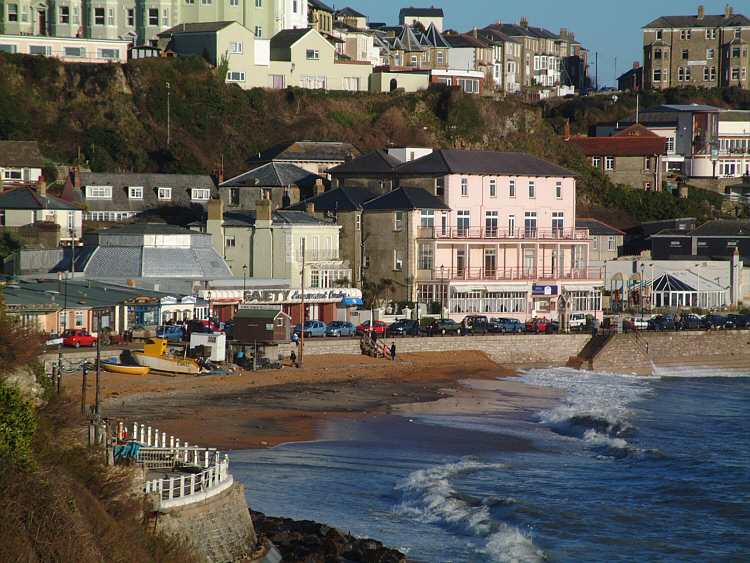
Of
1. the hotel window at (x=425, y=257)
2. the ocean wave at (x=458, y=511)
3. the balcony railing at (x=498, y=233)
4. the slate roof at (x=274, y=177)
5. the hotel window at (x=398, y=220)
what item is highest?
the slate roof at (x=274, y=177)

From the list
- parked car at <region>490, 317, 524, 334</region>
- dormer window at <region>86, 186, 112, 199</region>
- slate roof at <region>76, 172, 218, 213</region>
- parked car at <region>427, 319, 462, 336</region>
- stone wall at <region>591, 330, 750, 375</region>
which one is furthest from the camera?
slate roof at <region>76, 172, 218, 213</region>

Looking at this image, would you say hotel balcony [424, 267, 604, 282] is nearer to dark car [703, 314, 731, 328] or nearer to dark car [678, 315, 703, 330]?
dark car [678, 315, 703, 330]

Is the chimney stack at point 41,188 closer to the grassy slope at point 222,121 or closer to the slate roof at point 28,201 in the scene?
the slate roof at point 28,201

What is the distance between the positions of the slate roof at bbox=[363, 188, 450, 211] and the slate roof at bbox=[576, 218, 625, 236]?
1616cm

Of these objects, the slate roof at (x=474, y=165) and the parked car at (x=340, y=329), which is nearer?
the parked car at (x=340, y=329)

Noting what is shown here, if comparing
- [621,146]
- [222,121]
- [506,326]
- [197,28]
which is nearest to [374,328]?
[506,326]

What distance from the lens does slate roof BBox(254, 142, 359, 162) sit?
3369 inches

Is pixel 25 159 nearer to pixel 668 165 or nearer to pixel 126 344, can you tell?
pixel 126 344

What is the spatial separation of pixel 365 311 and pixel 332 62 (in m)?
34.6

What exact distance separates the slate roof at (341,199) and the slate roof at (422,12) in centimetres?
6065

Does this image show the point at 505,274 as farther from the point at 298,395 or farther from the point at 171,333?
the point at 298,395

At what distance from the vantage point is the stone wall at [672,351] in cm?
6912

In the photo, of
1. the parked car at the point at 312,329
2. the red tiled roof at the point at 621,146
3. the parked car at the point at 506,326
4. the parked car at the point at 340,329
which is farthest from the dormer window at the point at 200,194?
the red tiled roof at the point at 621,146

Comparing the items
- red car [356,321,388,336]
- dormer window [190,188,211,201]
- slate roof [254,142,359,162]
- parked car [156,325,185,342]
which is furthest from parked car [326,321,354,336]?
slate roof [254,142,359,162]
